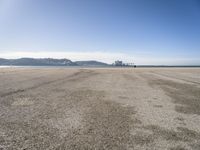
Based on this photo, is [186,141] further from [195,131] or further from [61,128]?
[61,128]

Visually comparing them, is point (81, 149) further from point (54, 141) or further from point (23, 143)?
point (23, 143)

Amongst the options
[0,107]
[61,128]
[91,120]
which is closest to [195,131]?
[91,120]

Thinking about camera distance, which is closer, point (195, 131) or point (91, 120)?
point (195, 131)

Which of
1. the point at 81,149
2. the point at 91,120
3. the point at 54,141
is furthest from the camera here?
the point at 91,120

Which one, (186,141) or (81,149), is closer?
(81,149)

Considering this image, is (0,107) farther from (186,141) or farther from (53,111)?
(186,141)

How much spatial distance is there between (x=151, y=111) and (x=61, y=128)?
16.1 feet

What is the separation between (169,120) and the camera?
8922 mm

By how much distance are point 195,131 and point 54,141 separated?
15.7 feet

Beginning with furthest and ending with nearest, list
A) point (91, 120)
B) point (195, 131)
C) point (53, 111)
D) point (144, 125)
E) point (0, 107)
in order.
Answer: point (0, 107) → point (53, 111) → point (91, 120) → point (144, 125) → point (195, 131)

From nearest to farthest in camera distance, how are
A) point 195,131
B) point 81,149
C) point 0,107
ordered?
point 81,149, point 195,131, point 0,107

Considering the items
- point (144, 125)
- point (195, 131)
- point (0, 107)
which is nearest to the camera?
point (195, 131)

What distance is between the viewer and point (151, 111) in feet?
34.7

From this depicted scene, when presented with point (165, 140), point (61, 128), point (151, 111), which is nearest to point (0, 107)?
point (61, 128)
